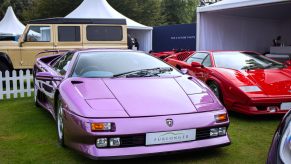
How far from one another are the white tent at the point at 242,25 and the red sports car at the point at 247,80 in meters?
3.49

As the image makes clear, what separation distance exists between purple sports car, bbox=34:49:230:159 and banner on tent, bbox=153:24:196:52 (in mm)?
14465

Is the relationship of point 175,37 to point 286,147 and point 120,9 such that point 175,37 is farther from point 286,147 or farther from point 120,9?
point 286,147

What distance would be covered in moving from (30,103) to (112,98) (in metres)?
4.41

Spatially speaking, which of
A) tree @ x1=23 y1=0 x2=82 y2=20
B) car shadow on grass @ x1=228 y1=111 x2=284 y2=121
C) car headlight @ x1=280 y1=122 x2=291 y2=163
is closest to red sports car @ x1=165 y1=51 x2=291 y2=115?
car shadow on grass @ x1=228 y1=111 x2=284 y2=121

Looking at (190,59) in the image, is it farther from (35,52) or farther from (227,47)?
(227,47)

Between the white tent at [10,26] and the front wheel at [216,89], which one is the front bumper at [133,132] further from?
the white tent at [10,26]

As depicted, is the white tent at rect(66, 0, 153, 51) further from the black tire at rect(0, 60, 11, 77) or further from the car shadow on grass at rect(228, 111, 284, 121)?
the car shadow on grass at rect(228, 111, 284, 121)

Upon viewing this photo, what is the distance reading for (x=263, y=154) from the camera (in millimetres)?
4133

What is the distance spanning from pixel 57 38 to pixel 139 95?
765cm

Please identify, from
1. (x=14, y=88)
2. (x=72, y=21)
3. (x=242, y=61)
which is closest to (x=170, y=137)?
(x=242, y=61)

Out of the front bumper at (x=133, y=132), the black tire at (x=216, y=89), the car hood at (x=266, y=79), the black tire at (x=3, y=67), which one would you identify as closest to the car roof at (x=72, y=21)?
the black tire at (x=3, y=67)

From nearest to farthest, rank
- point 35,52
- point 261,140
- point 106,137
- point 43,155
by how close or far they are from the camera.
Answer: point 106,137 < point 43,155 < point 261,140 < point 35,52

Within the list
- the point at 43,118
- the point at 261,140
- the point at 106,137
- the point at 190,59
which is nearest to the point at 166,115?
the point at 106,137

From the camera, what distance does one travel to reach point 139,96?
3.89m
